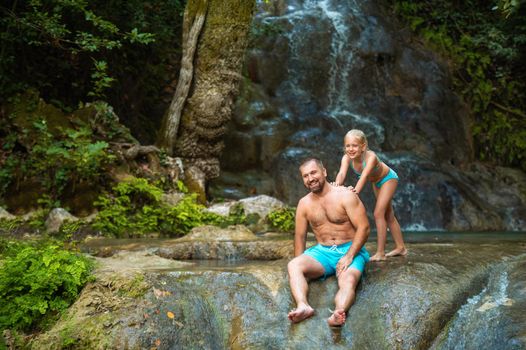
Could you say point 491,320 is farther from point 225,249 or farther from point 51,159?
point 51,159

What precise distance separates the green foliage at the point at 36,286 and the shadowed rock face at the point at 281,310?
0.42 feet

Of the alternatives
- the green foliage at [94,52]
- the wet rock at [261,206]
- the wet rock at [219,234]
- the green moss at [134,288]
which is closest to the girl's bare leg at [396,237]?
the wet rock at [219,234]

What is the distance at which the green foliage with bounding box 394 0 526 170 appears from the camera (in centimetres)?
1363

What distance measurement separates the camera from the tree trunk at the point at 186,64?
30.8 ft

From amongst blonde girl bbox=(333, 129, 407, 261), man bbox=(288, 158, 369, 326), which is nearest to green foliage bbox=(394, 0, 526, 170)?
blonde girl bbox=(333, 129, 407, 261)

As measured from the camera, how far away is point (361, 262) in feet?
13.4

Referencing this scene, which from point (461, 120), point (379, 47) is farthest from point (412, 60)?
point (461, 120)

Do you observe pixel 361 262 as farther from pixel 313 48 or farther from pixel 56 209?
pixel 313 48

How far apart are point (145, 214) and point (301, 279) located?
4429 mm

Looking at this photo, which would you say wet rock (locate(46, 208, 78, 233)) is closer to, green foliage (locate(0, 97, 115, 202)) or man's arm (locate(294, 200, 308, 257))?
green foliage (locate(0, 97, 115, 202))

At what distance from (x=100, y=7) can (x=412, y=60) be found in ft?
27.1

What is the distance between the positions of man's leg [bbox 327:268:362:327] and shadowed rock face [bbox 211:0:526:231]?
696 cm

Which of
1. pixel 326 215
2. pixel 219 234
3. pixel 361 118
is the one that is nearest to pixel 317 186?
pixel 326 215

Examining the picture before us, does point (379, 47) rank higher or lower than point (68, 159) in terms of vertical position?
higher
